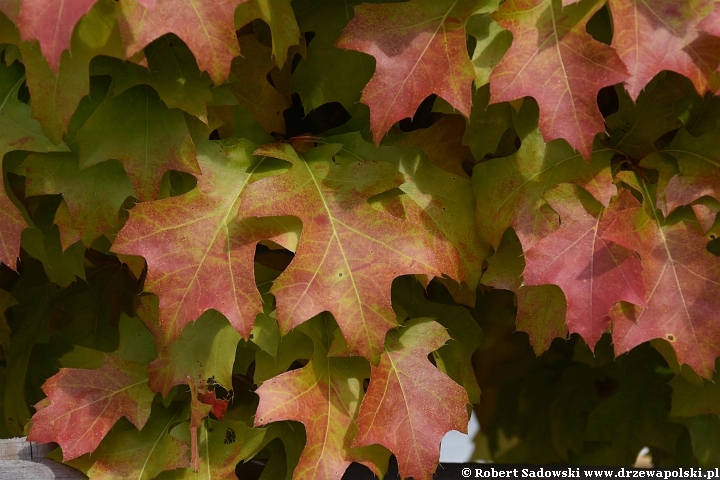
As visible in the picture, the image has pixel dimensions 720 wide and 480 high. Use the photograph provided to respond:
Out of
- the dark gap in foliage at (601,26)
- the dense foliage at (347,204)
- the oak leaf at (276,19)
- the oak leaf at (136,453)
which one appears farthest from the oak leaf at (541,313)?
the oak leaf at (136,453)

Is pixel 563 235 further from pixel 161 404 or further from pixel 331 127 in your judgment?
pixel 161 404

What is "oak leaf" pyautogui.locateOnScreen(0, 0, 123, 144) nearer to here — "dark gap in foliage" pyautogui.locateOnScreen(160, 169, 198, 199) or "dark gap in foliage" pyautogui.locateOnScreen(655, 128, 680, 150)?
"dark gap in foliage" pyautogui.locateOnScreen(160, 169, 198, 199)

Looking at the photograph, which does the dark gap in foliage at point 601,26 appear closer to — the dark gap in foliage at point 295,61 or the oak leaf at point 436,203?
the oak leaf at point 436,203

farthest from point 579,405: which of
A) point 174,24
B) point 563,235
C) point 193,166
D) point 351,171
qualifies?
point 174,24

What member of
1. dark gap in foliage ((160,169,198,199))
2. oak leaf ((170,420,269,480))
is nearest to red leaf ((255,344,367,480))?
oak leaf ((170,420,269,480))

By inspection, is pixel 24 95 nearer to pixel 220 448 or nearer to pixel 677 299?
pixel 220 448

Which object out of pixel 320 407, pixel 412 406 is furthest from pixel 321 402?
pixel 412 406
